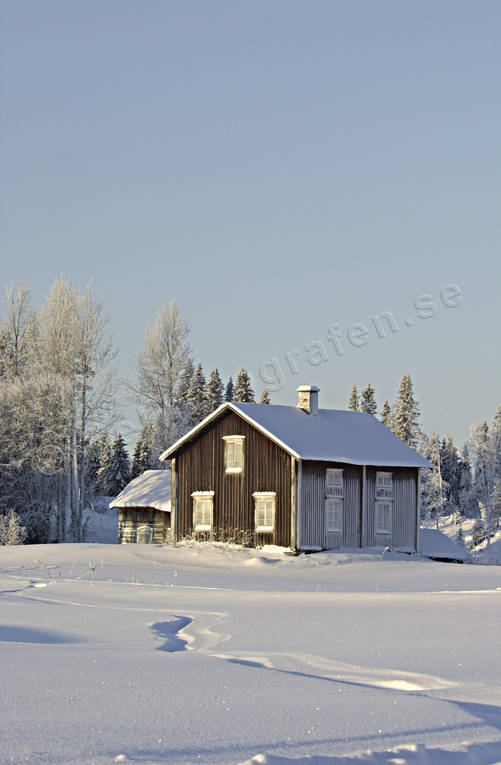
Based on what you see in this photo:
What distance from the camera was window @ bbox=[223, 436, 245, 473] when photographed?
1474 inches

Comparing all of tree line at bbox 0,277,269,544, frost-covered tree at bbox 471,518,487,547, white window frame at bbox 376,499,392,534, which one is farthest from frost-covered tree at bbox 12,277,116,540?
frost-covered tree at bbox 471,518,487,547

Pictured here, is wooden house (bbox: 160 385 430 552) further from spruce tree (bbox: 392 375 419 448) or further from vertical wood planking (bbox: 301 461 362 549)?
spruce tree (bbox: 392 375 419 448)

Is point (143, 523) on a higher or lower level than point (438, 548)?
higher

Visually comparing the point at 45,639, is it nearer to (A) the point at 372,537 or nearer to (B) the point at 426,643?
(B) the point at 426,643

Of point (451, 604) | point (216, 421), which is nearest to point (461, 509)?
point (216, 421)

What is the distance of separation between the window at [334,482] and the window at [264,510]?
2163 millimetres

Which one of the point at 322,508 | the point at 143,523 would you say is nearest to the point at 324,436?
the point at 322,508

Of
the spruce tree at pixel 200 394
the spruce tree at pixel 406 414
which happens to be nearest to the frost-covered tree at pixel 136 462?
the spruce tree at pixel 200 394

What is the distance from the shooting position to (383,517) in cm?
3781

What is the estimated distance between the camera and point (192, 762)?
5168mm

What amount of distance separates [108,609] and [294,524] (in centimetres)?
2058

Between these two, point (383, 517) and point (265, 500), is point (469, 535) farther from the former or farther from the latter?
point (265, 500)

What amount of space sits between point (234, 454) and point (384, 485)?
20.7 feet

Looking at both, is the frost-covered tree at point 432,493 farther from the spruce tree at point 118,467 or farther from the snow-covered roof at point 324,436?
the snow-covered roof at point 324,436
